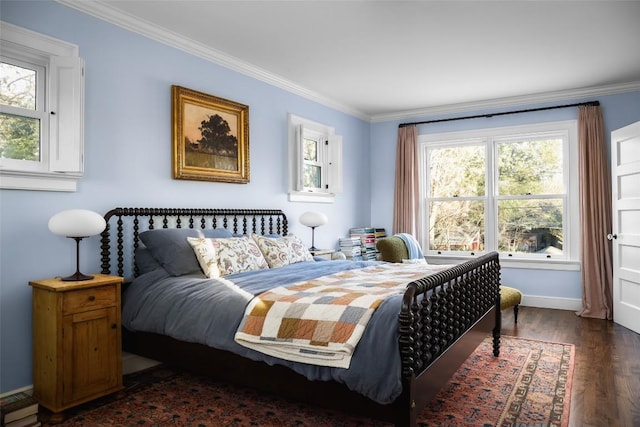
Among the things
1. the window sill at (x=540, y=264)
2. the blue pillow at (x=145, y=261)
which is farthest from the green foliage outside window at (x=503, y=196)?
the blue pillow at (x=145, y=261)

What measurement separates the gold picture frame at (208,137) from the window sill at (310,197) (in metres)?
0.82

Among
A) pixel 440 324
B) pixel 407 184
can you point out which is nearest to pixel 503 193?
pixel 407 184

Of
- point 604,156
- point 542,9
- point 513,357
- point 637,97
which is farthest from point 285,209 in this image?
point 637,97


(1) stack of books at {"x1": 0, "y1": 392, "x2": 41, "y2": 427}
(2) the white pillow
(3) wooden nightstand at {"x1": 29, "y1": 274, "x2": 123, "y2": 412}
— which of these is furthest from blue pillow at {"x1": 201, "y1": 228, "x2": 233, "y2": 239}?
(2) the white pillow

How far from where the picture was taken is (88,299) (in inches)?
103

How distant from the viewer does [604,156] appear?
503 centimetres

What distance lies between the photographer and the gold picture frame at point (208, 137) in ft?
12.1

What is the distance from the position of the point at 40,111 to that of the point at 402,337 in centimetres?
257

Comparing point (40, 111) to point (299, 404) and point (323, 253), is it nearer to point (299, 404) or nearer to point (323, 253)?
point (299, 404)

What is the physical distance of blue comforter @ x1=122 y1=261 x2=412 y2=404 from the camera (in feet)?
6.33

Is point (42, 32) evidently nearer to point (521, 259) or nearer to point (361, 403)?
Answer: point (361, 403)

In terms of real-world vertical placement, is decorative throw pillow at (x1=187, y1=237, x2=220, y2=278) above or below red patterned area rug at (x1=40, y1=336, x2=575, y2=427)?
above

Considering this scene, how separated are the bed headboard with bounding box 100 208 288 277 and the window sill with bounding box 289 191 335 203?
732 millimetres

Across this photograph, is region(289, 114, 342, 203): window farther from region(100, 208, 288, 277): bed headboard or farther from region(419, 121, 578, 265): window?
region(419, 121, 578, 265): window
